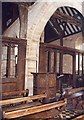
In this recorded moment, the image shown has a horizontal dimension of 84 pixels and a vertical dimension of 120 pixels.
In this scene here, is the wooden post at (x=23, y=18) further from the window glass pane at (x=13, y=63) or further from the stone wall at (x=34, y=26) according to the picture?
the window glass pane at (x=13, y=63)

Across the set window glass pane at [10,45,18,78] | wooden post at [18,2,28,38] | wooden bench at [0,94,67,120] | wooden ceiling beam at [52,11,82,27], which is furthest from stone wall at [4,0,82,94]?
wooden bench at [0,94,67,120]

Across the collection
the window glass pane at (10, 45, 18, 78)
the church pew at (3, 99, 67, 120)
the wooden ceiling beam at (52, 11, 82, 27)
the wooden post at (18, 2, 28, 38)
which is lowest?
the church pew at (3, 99, 67, 120)

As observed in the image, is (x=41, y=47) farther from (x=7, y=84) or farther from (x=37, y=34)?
(x=7, y=84)

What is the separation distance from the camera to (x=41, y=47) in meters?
6.38

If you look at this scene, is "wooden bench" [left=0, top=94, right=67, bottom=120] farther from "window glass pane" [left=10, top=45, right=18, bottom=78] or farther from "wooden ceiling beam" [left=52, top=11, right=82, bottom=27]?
"wooden ceiling beam" [left=52, top=11, right=82, bottom=27]

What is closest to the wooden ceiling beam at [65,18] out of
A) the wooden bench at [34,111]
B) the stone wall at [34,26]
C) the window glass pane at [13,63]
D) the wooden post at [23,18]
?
the stone wall at [34,26]

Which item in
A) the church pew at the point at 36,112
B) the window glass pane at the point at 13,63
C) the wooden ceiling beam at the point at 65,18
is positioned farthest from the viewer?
the wooden ceiling beam at the point at 65,18

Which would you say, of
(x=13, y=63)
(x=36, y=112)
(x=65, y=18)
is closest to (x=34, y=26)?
(x=13, y=63)

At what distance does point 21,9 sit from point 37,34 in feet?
2.85

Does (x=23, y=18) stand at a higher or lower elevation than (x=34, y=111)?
higher

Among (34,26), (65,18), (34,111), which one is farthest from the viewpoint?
(65,18)

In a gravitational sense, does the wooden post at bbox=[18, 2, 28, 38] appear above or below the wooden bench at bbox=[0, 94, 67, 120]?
above

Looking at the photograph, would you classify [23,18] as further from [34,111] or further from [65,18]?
[34,111]

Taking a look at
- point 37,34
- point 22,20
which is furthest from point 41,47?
point 22,20
